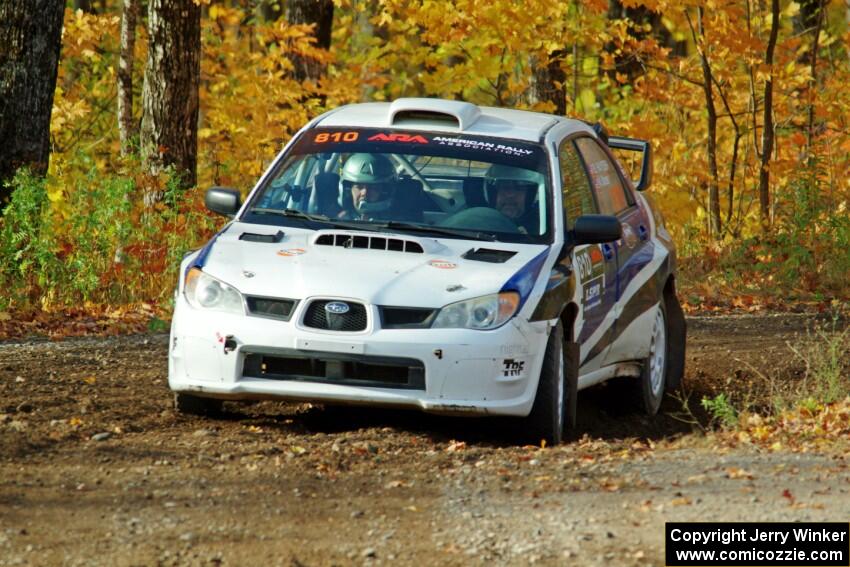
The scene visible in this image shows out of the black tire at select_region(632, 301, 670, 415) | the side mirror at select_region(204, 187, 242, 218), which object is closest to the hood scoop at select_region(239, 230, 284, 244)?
the side mirror at select_region(204, 187, 242, 218)

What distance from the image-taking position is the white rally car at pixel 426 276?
277 inches

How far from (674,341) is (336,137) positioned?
2878 mm

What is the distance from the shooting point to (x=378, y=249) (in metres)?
7.52

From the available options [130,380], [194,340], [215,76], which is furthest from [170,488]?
[215,76]

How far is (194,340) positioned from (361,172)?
5.03ft

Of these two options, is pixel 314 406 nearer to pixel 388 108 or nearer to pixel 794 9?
pixel 388 108

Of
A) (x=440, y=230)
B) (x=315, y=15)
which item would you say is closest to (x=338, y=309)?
(x=440, y=230)

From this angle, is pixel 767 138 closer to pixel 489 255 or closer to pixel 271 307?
pixel 489 255

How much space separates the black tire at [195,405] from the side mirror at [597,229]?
2.11 metres

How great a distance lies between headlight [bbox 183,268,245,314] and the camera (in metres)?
7.20

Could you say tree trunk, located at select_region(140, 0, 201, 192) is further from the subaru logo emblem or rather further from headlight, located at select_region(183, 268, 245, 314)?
the subaru logo emblem

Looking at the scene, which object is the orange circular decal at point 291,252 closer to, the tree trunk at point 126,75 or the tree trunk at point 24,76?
the tree trunk at point 24,76

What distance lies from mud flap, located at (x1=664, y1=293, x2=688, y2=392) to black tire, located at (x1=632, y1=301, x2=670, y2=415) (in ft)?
0.15

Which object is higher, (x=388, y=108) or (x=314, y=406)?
(x=388, y=108)
